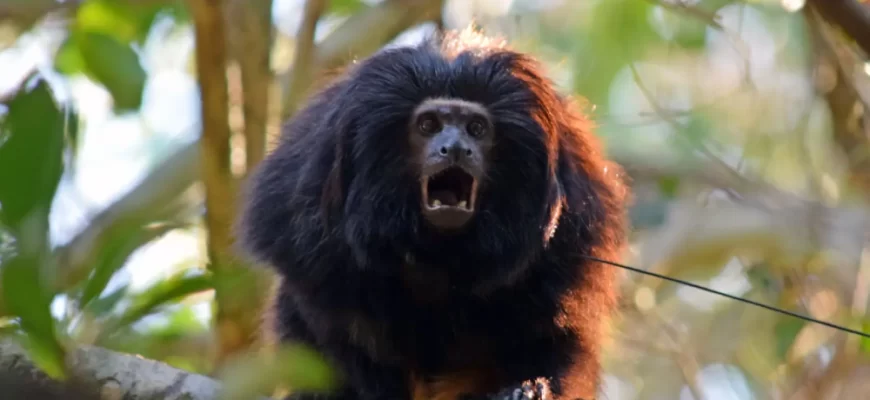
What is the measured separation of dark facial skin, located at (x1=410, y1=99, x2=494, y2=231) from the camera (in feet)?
10.4

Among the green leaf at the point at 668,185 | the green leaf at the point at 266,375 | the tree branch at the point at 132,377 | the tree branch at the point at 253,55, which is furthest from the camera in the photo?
the green leaf at the point at 668,185

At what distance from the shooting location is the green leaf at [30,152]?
1.15 meters

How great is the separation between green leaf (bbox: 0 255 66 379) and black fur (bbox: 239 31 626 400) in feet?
6.63

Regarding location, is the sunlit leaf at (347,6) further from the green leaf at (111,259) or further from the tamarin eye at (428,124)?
the green leaf at (111,259)

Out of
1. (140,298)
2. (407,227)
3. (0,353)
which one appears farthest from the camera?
(407,227)

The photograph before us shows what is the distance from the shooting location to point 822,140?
5.82 m

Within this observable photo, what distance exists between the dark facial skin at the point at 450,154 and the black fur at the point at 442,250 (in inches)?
2.0

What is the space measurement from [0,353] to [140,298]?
70 cm

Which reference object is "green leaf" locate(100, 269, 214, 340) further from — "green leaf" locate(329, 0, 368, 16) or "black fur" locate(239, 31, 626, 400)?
"green leaf" locate(329, 0, 368, 16)

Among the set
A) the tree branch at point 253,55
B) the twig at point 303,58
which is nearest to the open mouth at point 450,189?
the tree branch at point 253,55

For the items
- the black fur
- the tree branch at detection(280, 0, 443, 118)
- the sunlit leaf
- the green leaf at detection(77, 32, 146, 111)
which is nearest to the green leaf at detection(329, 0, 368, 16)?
the sunlit leaf

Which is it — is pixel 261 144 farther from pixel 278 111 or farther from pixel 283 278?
pixel 283 278

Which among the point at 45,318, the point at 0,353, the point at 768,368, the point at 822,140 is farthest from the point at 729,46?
the point at 45,318

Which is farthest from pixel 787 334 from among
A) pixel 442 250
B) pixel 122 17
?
pixel 122 17
